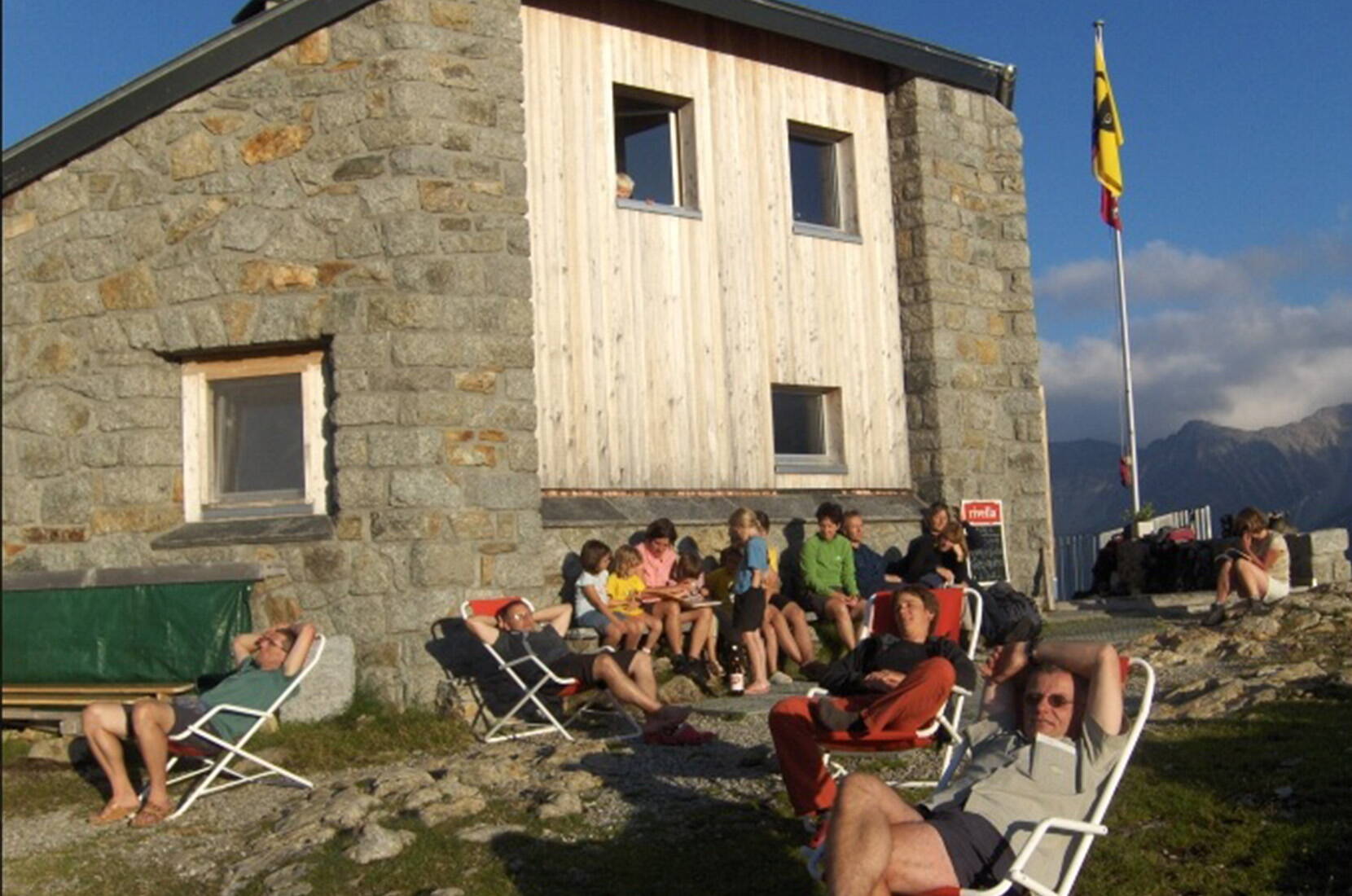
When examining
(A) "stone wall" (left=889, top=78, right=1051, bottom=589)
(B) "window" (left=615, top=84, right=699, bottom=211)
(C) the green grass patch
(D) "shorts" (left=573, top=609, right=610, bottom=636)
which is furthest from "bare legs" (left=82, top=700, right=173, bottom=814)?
(A) "stone wall" (left=889, top=78, right=1051, bottom=589)

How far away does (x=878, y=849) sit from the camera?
4.93 metres

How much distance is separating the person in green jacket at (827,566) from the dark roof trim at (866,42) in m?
4.01

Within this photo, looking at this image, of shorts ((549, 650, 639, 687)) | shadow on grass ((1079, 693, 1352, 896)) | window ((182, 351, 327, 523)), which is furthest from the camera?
window ((182, 351, 327, 523))

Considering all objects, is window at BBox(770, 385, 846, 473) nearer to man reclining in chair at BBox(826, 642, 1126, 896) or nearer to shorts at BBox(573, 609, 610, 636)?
shorts at BBox(573, 609, 610, 636)

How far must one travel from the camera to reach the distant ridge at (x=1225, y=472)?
140 m

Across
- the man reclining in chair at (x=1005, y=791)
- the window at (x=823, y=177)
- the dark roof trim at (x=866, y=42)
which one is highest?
the dark roof trim at (x=866, y=42)

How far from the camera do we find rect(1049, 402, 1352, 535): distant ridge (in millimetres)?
139875

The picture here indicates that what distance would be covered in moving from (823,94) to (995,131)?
185cm

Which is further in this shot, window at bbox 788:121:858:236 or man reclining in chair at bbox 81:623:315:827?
window at bbox 788:121:858:236

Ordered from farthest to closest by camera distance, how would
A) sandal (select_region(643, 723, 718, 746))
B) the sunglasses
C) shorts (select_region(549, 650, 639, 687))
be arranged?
shorts (select_region(549, 650, 639, 687)) < sandal (select_region(643, 723, 718, 746)) < the sunglasses

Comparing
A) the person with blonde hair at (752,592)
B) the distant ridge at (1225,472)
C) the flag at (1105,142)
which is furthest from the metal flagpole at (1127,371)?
the distant ridge at (1225,472)

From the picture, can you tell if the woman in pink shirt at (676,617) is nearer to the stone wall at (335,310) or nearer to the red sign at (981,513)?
the stone wall at (335,310)

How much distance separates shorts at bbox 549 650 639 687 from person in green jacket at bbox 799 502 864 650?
2.81m

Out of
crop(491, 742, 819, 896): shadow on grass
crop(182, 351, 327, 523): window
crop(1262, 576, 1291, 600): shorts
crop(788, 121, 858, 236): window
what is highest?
crop(788, 121, 858, 236): window
